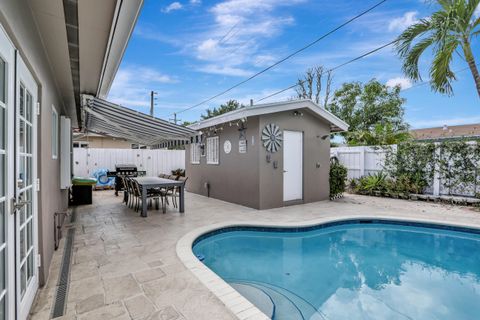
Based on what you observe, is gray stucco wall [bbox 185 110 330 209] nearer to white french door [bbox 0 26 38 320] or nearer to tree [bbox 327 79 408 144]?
white french door [bbox 0 26 38 320]

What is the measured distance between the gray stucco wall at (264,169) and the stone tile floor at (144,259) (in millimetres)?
779

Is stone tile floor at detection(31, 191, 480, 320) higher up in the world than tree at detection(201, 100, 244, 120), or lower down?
lower down

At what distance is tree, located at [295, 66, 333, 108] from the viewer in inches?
1209

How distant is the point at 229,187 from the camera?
11594 mm

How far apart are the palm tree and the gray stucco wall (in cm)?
430

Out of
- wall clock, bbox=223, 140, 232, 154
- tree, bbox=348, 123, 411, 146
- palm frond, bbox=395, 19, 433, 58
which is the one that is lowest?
wall clock, bbox=223, 140, 232, 154

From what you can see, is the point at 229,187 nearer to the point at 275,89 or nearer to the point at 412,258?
the point at 412,258

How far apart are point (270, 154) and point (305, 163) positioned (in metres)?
2.15

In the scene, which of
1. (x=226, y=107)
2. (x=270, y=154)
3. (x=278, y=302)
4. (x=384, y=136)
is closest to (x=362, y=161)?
(x=384, y=136)

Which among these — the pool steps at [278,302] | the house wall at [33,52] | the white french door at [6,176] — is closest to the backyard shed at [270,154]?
the pool steps at [278,302]

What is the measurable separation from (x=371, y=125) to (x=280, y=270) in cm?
2520

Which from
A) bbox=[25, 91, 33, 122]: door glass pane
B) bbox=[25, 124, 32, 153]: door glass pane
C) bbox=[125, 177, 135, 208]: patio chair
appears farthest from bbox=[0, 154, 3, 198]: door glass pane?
bbox=[125, 177, 135, 208]: patio chair

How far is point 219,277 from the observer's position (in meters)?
4.28

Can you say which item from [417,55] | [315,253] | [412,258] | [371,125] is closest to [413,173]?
[417,55]
